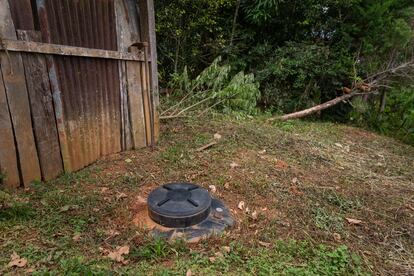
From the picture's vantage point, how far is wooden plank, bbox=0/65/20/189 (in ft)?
7.91

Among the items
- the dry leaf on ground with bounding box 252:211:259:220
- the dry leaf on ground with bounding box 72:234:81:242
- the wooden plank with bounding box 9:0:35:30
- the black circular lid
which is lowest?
the dry leaf on ground with bounding box 252:211:259:220

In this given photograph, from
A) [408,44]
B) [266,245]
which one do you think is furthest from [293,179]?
[408,44]

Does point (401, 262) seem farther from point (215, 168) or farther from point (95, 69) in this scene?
point (95, 69)

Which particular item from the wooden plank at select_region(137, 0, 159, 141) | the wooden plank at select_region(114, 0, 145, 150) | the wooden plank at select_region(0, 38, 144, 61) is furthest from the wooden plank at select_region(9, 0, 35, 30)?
the wooden plank at select_region(137, 0, 159, 141)

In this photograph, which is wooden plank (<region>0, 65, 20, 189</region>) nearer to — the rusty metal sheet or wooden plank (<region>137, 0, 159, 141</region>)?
the rusty metal sheet

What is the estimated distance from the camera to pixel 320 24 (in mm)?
6914

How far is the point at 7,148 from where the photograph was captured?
248 cm

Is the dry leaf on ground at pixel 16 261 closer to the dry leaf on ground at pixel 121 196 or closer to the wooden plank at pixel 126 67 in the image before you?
the dry leaf on ground at pixel 121 196

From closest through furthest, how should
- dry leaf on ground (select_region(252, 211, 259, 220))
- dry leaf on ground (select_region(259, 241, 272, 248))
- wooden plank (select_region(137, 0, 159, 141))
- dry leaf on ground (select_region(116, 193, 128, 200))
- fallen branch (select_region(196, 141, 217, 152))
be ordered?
dry leaf on ground (select_region(259, 241, 272, 248))
dry leaf on ground (select_region(252, 211, 259, 220))
dry leaf on ground (select_region(116, 193, 128, 200))
wooden plank (select_region(137, 0, 159, 141))
fallen branch (select_region(196, 141, 217, 152))

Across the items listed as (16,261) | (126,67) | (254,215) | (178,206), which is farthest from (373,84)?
(16,261)

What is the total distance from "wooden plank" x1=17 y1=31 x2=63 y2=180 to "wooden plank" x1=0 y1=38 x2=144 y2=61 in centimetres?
6

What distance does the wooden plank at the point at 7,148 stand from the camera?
7.91 ft

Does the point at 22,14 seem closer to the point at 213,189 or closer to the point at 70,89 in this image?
the point at 70,89

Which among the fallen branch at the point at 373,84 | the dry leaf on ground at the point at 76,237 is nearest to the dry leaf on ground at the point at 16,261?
the dry leaf on ground at the point at 76,237
